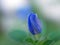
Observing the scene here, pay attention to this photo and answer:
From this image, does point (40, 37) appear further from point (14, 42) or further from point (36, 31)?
point (14, 42)

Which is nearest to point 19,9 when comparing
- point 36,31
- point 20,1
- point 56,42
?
point 20,1

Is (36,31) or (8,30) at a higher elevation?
(8,30)

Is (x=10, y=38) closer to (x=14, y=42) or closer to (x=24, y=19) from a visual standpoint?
(x=14, y=42)

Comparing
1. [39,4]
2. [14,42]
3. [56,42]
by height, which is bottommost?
[56,42]

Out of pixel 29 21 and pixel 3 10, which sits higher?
pixel 3 10

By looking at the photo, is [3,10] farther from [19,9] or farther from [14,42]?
[14,42]

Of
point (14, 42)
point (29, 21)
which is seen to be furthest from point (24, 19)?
point (14, 42)
